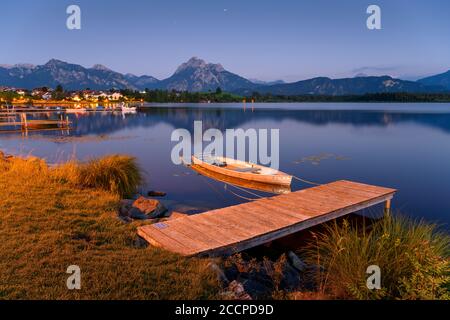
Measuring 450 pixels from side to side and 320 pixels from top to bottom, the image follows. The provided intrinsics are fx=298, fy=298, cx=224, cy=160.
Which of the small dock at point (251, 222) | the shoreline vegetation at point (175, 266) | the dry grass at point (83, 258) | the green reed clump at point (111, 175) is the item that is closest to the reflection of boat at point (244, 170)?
the small dock at point (251, 222)

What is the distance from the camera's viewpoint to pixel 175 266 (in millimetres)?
5980

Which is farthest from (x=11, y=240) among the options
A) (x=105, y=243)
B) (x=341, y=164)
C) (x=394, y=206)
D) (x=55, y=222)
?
(x=341, y=164)

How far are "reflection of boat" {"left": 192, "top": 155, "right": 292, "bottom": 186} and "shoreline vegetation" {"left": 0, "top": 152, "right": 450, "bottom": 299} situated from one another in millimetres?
8763

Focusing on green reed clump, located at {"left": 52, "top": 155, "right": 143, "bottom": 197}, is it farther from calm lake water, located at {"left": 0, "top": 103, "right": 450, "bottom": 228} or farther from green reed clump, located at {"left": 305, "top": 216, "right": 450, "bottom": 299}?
green reed clump, located at {"left": 305, "top": 216, "right": 450, "bottom": 299}

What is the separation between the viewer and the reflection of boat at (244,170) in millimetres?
17781

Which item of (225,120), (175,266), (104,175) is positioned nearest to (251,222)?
(175,266)

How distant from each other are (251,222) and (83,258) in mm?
4628

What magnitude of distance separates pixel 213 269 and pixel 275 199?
18.9 feet

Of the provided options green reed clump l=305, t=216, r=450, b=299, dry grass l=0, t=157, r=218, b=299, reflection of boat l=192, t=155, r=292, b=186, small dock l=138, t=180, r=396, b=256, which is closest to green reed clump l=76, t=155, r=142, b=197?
dry grass l=0, t=157, r=218, b=299

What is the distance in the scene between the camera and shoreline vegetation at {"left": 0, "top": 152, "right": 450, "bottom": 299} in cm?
496

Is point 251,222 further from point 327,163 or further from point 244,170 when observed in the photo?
point 327,163

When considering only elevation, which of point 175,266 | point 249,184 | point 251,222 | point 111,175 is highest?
point 111,175
